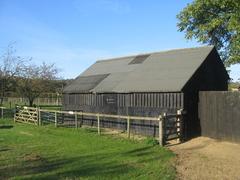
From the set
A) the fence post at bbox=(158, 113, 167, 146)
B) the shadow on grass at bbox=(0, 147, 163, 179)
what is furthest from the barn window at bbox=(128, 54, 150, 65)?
the shadow on grass at bbox=(0, 147, 163, 179)

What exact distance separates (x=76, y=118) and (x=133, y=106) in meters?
3.65

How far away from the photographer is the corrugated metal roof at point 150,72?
744 inches

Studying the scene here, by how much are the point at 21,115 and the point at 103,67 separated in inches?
279

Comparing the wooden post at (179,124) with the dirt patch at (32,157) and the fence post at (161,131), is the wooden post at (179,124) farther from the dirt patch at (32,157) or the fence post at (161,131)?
the dirt patch at (32,157)

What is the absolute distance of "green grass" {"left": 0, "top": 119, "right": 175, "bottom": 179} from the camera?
10320 mm

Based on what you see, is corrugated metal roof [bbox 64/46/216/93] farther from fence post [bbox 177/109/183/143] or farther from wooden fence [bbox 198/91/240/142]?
wooden fence [bbox 198/91/240/142]

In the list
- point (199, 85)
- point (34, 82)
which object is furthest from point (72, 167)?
point (34, 82)

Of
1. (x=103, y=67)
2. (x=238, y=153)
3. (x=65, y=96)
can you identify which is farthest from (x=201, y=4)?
(x=238, y=153)

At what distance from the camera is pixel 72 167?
11.2 metres

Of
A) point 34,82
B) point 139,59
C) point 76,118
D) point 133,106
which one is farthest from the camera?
point 34,82

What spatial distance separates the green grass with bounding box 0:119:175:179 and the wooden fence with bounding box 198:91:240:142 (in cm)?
340

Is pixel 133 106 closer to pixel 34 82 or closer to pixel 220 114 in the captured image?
pixel 220 114

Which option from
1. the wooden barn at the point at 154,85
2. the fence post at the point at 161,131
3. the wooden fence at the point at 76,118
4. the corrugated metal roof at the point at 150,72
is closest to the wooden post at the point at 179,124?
the wooden fence at the point at 76,118

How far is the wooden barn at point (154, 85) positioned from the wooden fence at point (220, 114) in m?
0.55
